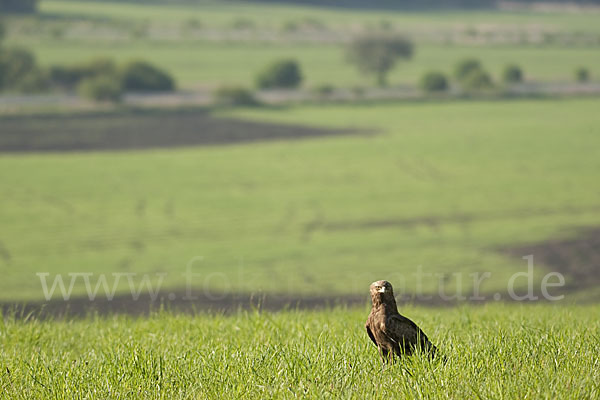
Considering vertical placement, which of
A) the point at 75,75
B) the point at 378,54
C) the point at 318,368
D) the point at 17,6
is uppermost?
the point at 318,368

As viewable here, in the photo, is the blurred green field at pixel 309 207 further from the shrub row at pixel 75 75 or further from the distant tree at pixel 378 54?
the distant tree at pixel 378 54

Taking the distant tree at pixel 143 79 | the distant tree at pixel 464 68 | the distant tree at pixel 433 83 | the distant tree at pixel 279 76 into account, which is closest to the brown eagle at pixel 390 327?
the distant tree at pixel 143 79

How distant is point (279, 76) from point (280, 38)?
48909mm

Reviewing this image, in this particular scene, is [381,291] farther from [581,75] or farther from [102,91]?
[581,75]

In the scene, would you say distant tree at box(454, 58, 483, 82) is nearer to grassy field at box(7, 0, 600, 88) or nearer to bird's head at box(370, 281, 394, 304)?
grassy field at box(7, 0, 600, 88)

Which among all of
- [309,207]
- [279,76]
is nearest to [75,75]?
[279,76]

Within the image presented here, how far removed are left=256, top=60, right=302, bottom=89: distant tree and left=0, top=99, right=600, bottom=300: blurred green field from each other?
24.3 meters

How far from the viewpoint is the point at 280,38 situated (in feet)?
428

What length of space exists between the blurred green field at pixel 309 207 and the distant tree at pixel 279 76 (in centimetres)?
2425

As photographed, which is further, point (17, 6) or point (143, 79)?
point (17, 6)

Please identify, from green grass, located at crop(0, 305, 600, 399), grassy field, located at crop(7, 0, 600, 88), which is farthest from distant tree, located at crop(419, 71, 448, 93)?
green grass, located at crop(0, 305, 600, 399)

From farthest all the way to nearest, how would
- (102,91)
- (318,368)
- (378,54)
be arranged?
(378,54) < (102,91) < (318,368)

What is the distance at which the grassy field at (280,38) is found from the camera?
102 metres

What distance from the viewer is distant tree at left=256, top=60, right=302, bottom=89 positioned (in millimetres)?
82750
